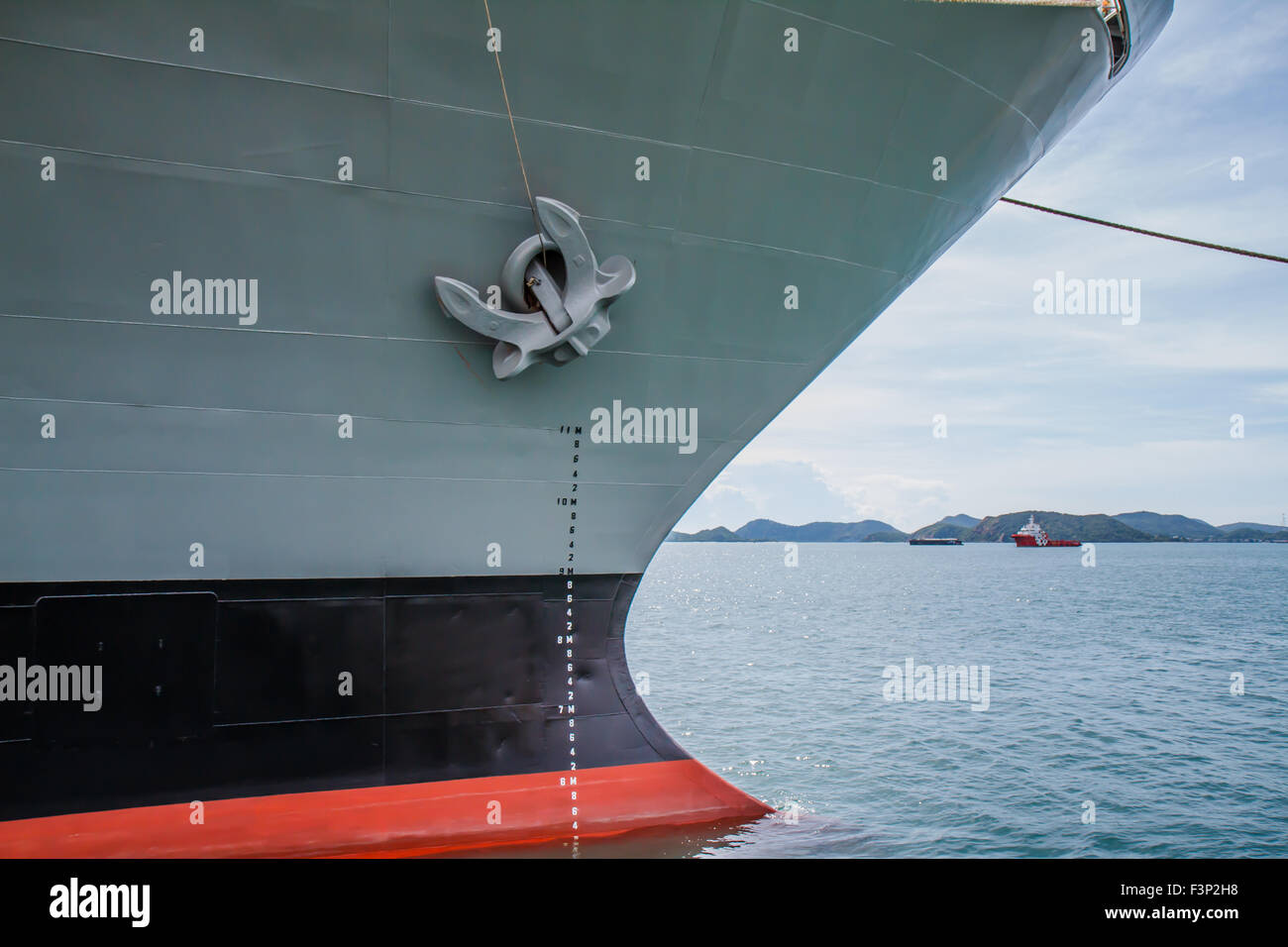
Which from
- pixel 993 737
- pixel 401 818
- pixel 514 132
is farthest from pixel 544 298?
pixel 993 737

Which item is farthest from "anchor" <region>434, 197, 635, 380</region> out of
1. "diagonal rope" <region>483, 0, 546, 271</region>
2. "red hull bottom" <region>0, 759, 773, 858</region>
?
"red hull bottom" <region>0, 759, 773, 858</region>

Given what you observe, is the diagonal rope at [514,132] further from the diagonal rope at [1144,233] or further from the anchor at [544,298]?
the diagonal rope at [1144,233]

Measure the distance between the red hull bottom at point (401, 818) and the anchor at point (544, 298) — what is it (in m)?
2.92

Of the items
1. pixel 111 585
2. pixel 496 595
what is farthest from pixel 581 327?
pixel 111 585

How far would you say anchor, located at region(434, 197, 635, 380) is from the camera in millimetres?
4961

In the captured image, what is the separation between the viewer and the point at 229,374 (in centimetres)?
496

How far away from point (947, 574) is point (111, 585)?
88009mm

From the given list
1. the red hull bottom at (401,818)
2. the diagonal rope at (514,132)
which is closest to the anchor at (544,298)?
the diagonal rope at (514,132)

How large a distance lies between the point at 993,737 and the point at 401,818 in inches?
484

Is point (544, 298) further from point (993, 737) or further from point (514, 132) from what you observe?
point (993, 737)

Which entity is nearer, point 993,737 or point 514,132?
point 514,132

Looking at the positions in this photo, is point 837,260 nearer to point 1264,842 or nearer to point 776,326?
point 776,326

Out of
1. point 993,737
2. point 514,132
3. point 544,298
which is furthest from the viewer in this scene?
point 993,737

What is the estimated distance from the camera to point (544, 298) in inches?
197
